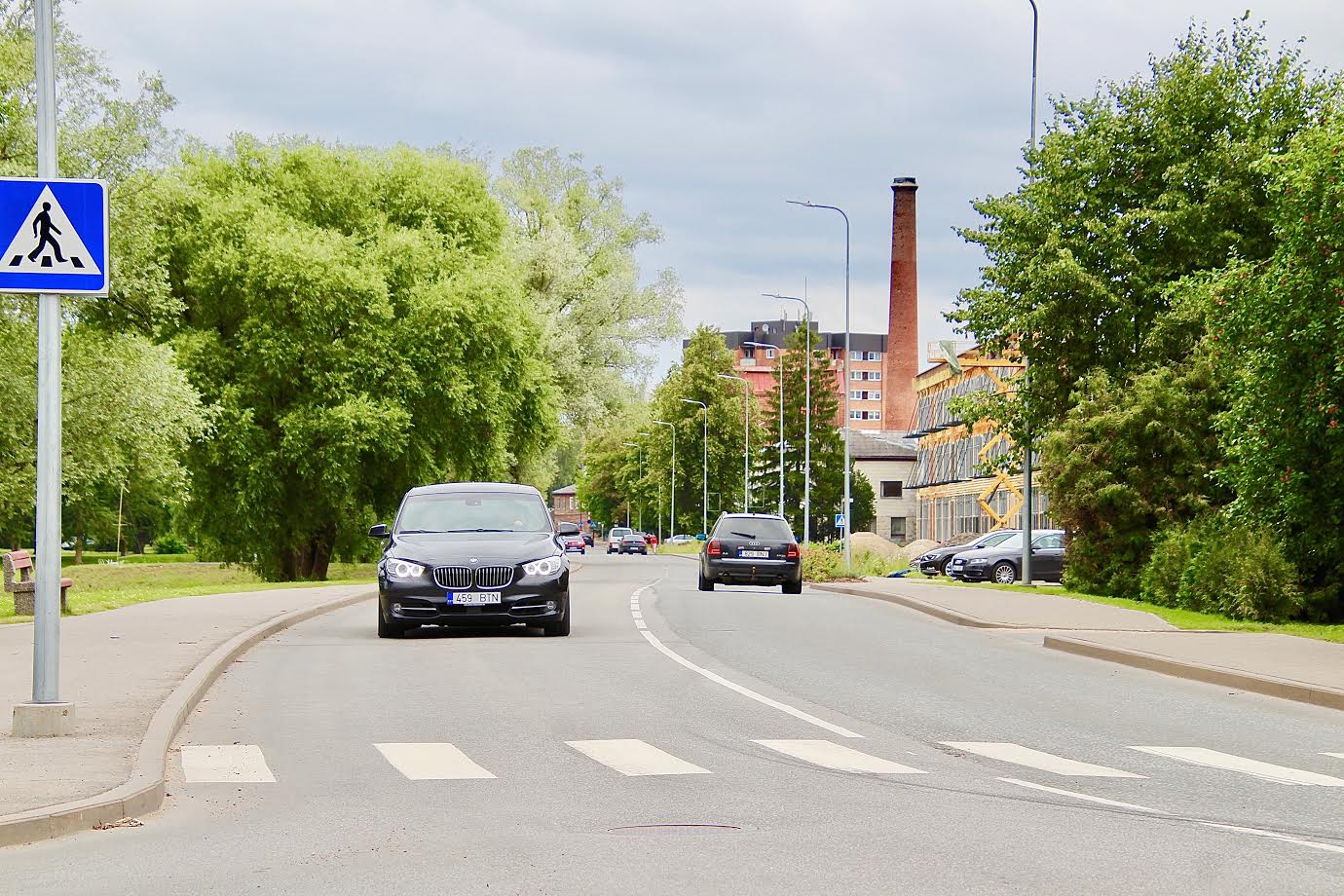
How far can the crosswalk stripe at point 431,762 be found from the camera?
9594mm

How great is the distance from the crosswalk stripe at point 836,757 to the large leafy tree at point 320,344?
2864 cm

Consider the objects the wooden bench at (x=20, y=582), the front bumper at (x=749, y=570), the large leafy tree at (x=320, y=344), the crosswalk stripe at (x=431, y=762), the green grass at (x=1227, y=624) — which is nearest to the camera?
the crosswalk stripe at (x=431, y=762)

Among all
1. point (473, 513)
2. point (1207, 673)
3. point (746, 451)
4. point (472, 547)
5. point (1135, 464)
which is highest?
point (746, 451)

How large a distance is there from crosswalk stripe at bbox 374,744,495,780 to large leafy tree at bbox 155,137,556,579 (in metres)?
28.1

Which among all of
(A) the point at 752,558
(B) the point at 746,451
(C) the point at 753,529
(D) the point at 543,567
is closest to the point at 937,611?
(A) the point at 752,558

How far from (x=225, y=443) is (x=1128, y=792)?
113ft

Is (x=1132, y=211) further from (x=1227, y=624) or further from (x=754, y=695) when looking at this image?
(x=754, y=695)

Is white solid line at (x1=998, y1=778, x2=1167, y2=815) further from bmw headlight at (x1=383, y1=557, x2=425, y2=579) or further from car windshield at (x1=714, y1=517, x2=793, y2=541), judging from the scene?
car windshield at (x1=714, y1=517, x2=793, y2=541)

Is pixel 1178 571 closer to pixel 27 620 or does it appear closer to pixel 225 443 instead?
pixel 27 620

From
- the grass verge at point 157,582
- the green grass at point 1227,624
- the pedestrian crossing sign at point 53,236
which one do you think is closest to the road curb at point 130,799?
the pedestrian crossing sign at point 53,236

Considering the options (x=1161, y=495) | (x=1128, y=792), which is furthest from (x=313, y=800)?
(x=1161, y=495)

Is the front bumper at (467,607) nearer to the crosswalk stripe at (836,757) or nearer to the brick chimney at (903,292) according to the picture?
the crosswalk stripe at (836,757)

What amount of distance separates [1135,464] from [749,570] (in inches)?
315

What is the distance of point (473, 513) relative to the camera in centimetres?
2081
